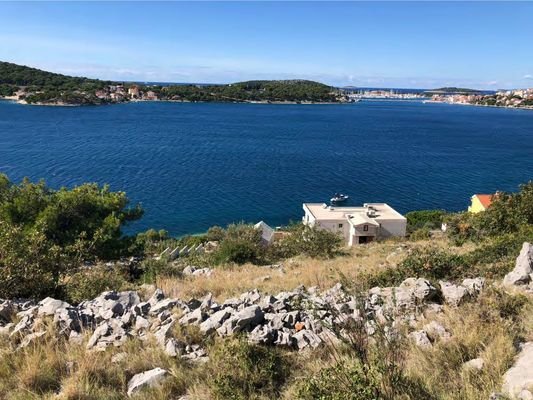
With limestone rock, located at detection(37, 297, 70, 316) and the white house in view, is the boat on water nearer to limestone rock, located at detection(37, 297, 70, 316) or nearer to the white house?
the white house

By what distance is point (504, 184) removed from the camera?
5028cm

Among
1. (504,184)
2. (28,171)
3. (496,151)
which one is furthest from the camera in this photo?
(496,151)

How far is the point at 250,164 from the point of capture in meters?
58.4

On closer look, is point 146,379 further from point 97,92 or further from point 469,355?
point 97,92

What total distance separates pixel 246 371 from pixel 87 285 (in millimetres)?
4707

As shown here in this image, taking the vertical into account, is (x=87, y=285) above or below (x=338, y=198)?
above

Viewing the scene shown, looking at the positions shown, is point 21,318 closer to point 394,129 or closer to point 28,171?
point 28,171

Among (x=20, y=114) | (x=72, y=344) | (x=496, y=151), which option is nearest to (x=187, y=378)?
(x=72, y=344)

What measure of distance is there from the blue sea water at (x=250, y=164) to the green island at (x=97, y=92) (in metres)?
40.1

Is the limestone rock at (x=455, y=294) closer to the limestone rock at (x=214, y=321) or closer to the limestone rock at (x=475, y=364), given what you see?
the limestone rock at (x=475, y=364)

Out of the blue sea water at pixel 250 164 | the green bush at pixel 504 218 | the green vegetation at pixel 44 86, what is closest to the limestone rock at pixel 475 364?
the green bush at pixel 504 218

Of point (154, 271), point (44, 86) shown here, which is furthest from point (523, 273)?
point (44, 86)

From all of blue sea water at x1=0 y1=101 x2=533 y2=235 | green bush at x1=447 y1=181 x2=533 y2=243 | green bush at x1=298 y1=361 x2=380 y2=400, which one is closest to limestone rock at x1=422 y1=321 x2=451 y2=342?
green bush at x1=298 y1=361 x2=380 y2=400

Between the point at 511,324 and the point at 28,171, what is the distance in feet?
169
